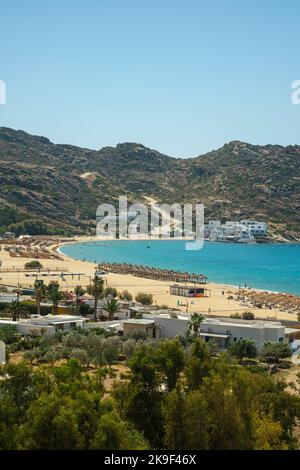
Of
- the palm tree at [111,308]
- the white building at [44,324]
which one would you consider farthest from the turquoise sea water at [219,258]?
the white building at [44,324]

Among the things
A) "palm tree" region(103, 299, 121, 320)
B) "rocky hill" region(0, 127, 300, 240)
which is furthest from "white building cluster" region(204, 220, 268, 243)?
"palm tree" region(103, 299, 121, 320)

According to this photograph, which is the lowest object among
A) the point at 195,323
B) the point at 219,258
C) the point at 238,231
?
the point at 195,323

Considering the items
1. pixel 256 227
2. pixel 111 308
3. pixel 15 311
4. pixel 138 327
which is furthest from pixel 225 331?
pixel 256 227

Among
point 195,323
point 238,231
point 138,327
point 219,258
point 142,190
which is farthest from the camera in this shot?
point 142,190

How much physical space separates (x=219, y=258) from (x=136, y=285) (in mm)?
47540

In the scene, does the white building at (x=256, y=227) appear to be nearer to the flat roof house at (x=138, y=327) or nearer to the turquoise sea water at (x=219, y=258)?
the turquoise sea water at (x=219, y=258)

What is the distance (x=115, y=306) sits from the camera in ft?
123

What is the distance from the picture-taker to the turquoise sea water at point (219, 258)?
75.3m

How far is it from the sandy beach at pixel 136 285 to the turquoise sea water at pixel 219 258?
9434 mm

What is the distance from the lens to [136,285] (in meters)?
60.9

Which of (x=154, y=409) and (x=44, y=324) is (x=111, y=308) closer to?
(x=44, y=324)

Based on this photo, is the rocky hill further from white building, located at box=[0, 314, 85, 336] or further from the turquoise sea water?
white building, located at box=[0, 314, 85, 336]

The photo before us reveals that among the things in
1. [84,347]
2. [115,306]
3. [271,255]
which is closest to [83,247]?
[271,255]
